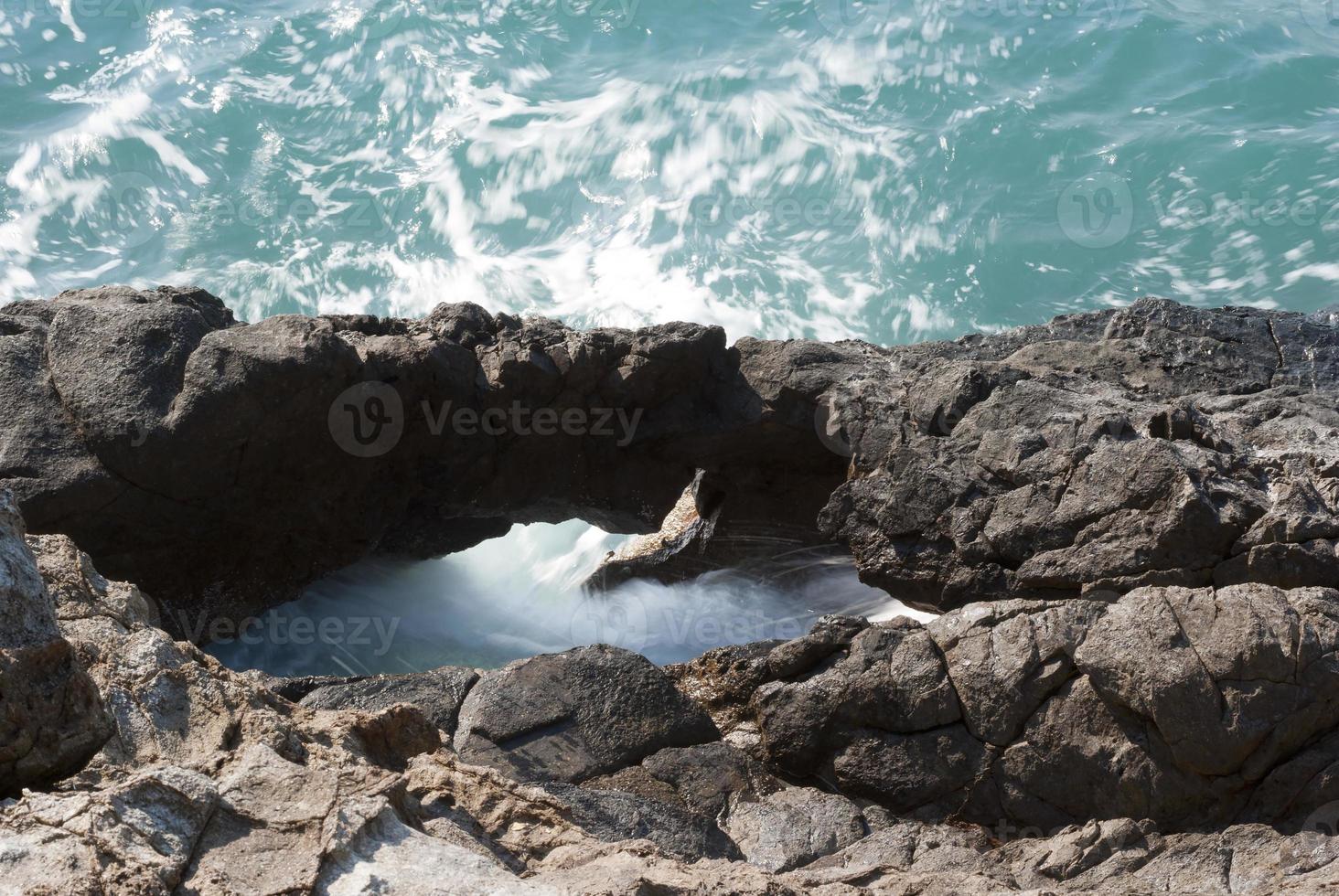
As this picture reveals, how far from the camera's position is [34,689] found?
3.34 meters

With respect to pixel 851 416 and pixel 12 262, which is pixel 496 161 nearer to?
pixel 12 262

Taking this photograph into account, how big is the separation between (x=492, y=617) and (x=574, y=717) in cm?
437

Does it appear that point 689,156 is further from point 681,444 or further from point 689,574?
point 681,444

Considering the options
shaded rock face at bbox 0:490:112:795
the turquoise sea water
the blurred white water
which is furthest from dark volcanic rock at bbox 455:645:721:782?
the turquoise sea water

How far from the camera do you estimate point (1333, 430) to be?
321 inches

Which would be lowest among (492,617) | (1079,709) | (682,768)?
(492,617)

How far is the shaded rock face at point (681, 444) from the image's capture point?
7719 millimetres

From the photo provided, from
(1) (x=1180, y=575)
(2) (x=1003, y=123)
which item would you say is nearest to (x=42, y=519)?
(1) (x=1180, y=575)

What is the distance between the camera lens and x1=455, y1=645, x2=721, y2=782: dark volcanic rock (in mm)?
6422

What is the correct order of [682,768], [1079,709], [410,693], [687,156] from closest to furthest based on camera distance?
[1079,709] < [682,768] < [410,693] < [687,156]

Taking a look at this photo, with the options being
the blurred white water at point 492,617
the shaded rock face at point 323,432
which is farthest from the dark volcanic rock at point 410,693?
the blurred white water at point 492,617

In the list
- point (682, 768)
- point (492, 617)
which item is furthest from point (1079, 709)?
point (492, 617)

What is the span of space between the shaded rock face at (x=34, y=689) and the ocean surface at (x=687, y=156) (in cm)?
1525

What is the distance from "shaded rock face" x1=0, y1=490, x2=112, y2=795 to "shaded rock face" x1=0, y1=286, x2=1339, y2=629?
15.9 ft
